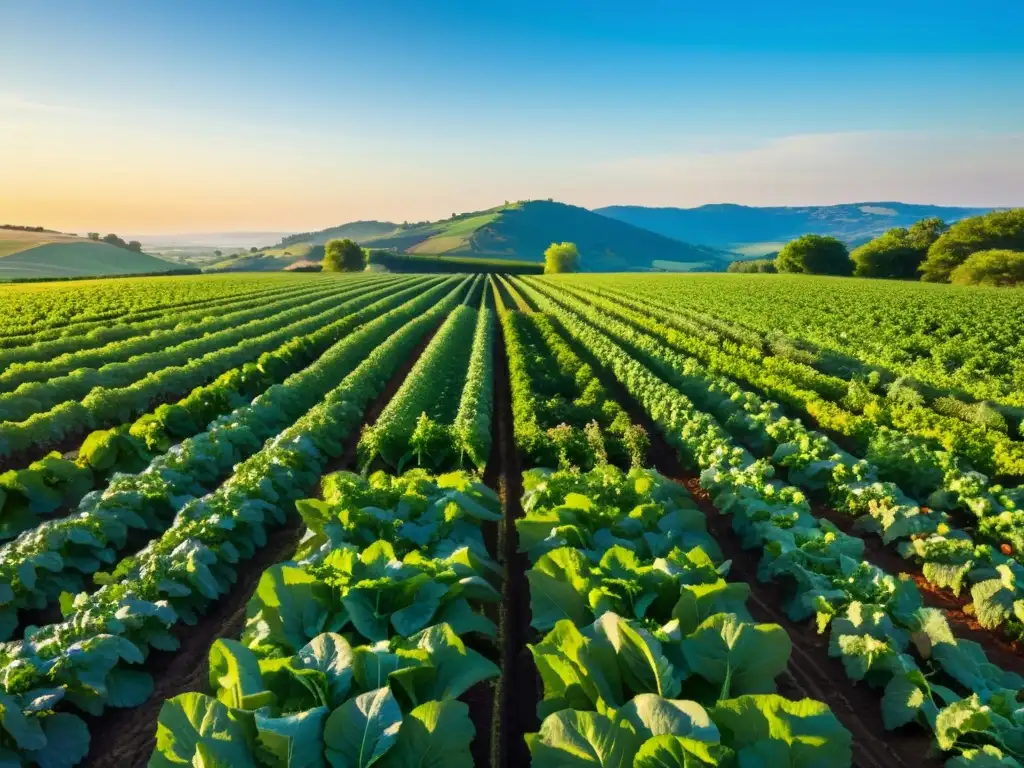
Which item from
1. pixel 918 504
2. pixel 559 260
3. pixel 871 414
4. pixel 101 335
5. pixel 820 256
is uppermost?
pixel 559 260

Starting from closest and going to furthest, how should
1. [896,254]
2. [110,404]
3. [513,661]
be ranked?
[513,661], [110,404], [896,254]

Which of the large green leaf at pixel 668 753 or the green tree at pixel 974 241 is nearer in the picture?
the large green leaf at pixel 668 753

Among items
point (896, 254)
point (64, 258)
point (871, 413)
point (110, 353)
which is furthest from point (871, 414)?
point (64, 258)

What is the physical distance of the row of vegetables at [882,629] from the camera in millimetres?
4113

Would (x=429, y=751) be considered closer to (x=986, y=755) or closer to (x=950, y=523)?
(x=986, y=755)

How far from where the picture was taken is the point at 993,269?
5700 cm

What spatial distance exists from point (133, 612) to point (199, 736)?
2366 mm

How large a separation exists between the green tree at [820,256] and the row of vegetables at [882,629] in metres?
84.6

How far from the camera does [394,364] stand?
755 inches

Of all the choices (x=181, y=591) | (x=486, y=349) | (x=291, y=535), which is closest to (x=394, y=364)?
(x=486, y=349)

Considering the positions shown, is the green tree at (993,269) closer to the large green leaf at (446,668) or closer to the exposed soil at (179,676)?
the exposed soil at (179,676)

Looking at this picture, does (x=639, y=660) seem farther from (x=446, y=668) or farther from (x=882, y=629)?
(x=882, y=629)

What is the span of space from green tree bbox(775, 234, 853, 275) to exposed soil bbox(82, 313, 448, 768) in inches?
3496

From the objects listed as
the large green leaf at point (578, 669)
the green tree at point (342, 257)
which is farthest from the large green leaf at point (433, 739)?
the green tree at point (342, 257)
